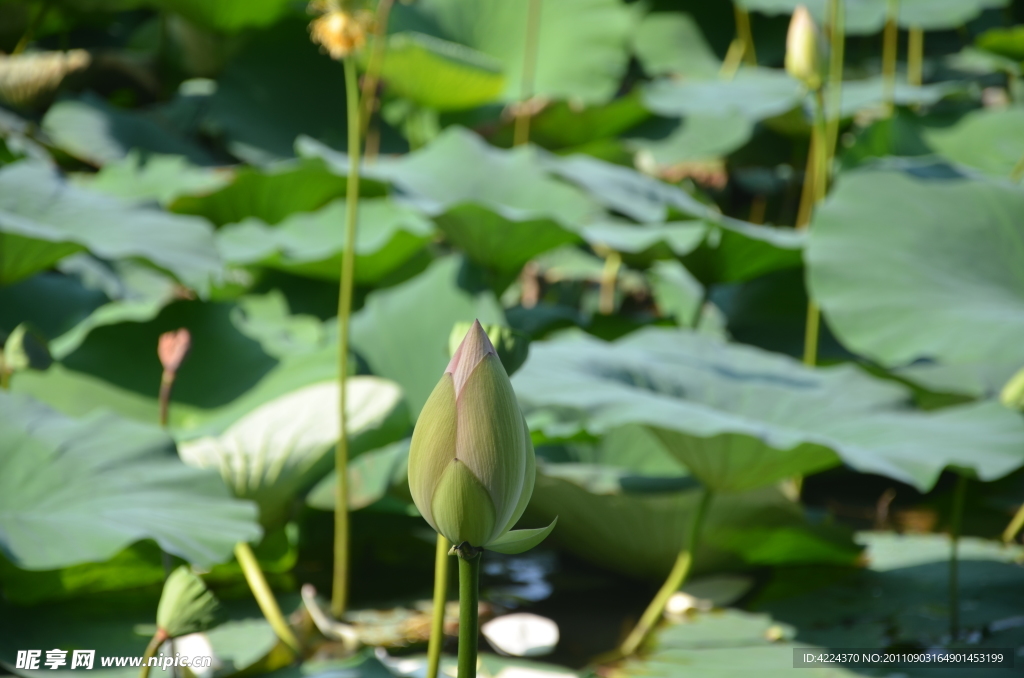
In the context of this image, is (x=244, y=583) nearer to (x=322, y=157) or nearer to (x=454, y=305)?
(x=454, y=305)

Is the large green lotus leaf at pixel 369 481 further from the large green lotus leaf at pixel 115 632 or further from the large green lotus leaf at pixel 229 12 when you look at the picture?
the large green lotus leaf at pixel 229 12

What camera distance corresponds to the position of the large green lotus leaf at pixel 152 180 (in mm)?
2146

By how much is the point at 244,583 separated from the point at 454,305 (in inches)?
20.9

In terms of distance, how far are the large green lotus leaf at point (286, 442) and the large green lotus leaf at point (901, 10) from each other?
2.11m

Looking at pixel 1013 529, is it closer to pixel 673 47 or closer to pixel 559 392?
pixel 559 392

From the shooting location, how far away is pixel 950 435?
1025 millimetres

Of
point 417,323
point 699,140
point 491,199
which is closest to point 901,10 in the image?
point 699,140

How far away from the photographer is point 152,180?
7.33 feet

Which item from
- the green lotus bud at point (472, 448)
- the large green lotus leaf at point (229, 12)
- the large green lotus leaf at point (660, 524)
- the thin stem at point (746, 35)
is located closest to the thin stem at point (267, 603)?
the large green lotus leaf at point (660, 524)

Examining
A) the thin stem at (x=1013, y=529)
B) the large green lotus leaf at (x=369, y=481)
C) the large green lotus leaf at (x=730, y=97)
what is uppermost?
the large green lotus leaf at (x=730, y=97)

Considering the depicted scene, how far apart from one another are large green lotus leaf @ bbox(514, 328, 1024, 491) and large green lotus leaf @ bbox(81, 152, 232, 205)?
125 centimetres

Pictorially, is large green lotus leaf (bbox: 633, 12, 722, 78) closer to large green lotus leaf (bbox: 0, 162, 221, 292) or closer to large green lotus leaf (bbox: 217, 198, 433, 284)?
large green lotus leaf (bbox: 217, 198, 433, 284)

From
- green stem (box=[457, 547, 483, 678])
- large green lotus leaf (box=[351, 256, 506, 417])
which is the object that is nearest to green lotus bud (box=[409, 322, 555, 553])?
green stem (box=[457, 547, 483, 678])

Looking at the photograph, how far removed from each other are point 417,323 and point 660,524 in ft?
1.70
